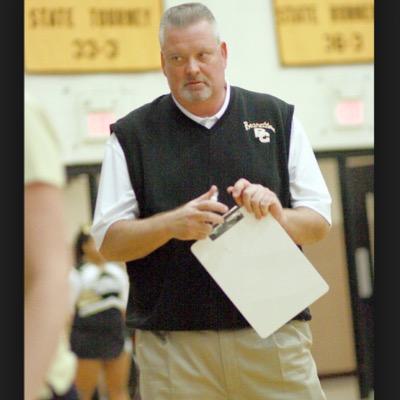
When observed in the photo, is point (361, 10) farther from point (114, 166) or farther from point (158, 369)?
point (158, 369)

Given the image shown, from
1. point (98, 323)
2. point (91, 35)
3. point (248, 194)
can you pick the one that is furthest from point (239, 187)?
point (98, 323)

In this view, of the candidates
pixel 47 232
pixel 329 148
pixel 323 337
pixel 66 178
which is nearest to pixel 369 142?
pixel 329 148

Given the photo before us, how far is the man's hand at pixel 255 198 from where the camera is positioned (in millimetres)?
2037

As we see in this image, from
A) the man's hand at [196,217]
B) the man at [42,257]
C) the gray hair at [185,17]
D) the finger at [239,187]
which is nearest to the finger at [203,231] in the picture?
the man's hand at [196,217]

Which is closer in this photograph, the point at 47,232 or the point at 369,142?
the point at 47,232

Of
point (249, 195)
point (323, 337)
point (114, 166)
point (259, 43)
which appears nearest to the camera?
point (249, 195)

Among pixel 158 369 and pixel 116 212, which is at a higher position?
pixel 116 212

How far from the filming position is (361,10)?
339cm

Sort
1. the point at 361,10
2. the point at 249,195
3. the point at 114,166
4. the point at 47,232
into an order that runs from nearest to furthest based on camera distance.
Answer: the point at 47,232, the point at 249,195, the point at 114,166, the point at 361,10

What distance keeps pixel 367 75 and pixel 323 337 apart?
136cm

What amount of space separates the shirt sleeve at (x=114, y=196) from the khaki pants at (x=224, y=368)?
0.32 m

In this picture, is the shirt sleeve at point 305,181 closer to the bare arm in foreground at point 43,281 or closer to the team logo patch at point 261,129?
the team logo patch at point 261,129

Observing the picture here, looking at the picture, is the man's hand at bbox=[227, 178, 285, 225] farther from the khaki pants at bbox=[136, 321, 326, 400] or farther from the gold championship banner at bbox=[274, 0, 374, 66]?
the gold championship banner at bbox=[274, 0, 374, 66]

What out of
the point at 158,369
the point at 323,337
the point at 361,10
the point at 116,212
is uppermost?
the point at 361,10
